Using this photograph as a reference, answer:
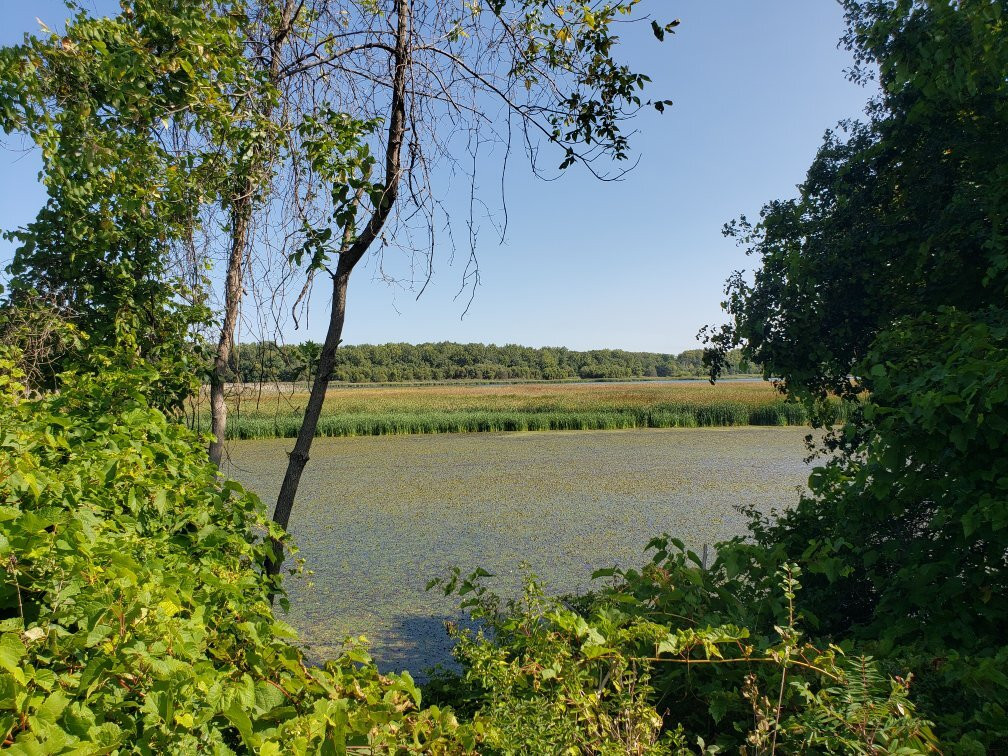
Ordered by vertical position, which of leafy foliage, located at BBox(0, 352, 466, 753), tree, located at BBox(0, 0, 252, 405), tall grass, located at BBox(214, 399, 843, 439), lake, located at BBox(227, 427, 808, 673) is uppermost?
tree, located at BBox(0, 0, 252, 405)

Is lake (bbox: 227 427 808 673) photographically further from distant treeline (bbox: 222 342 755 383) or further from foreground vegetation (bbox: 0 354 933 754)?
distant treeline (bbox: 222 342 755 383)

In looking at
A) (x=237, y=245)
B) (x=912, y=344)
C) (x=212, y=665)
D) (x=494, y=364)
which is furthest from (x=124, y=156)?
(x=494, y=364)

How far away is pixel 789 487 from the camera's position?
752cm

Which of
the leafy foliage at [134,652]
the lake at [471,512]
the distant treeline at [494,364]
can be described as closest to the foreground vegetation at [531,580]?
the leafy foliage at [134,652]

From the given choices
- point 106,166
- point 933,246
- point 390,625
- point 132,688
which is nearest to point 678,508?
point 390,625

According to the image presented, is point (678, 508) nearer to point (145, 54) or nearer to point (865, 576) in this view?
point (865, 576)

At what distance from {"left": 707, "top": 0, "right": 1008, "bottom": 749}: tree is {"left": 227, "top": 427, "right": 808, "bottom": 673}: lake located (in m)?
0.64

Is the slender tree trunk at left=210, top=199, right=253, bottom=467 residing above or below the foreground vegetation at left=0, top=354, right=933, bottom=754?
above

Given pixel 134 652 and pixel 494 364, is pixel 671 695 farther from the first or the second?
pixel 494 364

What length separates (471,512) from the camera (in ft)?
20.6

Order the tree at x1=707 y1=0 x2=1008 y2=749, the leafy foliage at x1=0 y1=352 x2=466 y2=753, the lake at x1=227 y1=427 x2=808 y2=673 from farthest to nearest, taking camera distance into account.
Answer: the lake at x1=227 y1=427 x2=808 y2=673, the tree at x1=707 y1=0 x2=1008 y2=749, the leafy foliage at x1=0 y1=352 x2=466 y2=753

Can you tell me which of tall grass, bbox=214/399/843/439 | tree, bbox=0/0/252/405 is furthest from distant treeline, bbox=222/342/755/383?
tree, bbox=0/0/252/405

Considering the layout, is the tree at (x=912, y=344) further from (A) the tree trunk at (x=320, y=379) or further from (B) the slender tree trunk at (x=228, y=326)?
(B) the slender tree trunk at (x=228, y=326)

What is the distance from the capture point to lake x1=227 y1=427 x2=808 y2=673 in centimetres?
381
